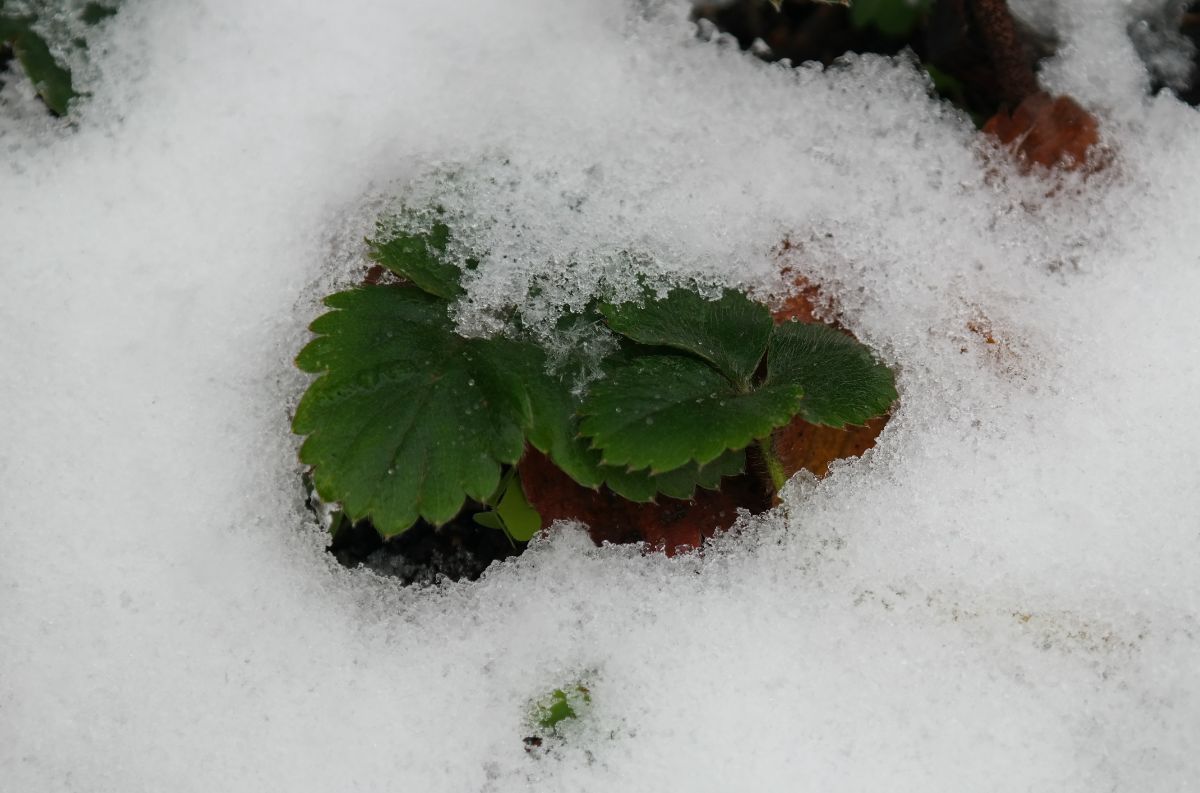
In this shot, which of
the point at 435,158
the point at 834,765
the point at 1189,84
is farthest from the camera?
the point at 1189,84

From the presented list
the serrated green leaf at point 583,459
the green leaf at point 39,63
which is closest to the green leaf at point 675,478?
the serrated green leaf at point 583,459

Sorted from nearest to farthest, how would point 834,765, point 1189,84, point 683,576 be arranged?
point 834,765 < point 683,576 < point 1189,84

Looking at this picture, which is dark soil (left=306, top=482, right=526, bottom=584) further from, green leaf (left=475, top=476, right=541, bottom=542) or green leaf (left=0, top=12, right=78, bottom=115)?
green leaf (left=0, top=12, right=78, bottom=115)

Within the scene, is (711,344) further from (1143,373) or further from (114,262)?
(114,262)

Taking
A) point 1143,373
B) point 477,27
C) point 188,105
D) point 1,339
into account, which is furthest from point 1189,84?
→ point 1,339

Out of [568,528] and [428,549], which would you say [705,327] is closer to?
[568,528]

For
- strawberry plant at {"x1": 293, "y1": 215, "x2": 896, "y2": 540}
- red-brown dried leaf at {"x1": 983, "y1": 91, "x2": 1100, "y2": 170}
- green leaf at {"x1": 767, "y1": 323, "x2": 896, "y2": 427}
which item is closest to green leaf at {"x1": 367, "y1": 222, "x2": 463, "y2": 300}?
strawberry plant at {"x1": 293, "y1": 215, "x2": 896, "y2": 540}

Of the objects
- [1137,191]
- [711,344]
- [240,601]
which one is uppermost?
[1137,191]

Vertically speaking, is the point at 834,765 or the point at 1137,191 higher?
the point at 1137,191
